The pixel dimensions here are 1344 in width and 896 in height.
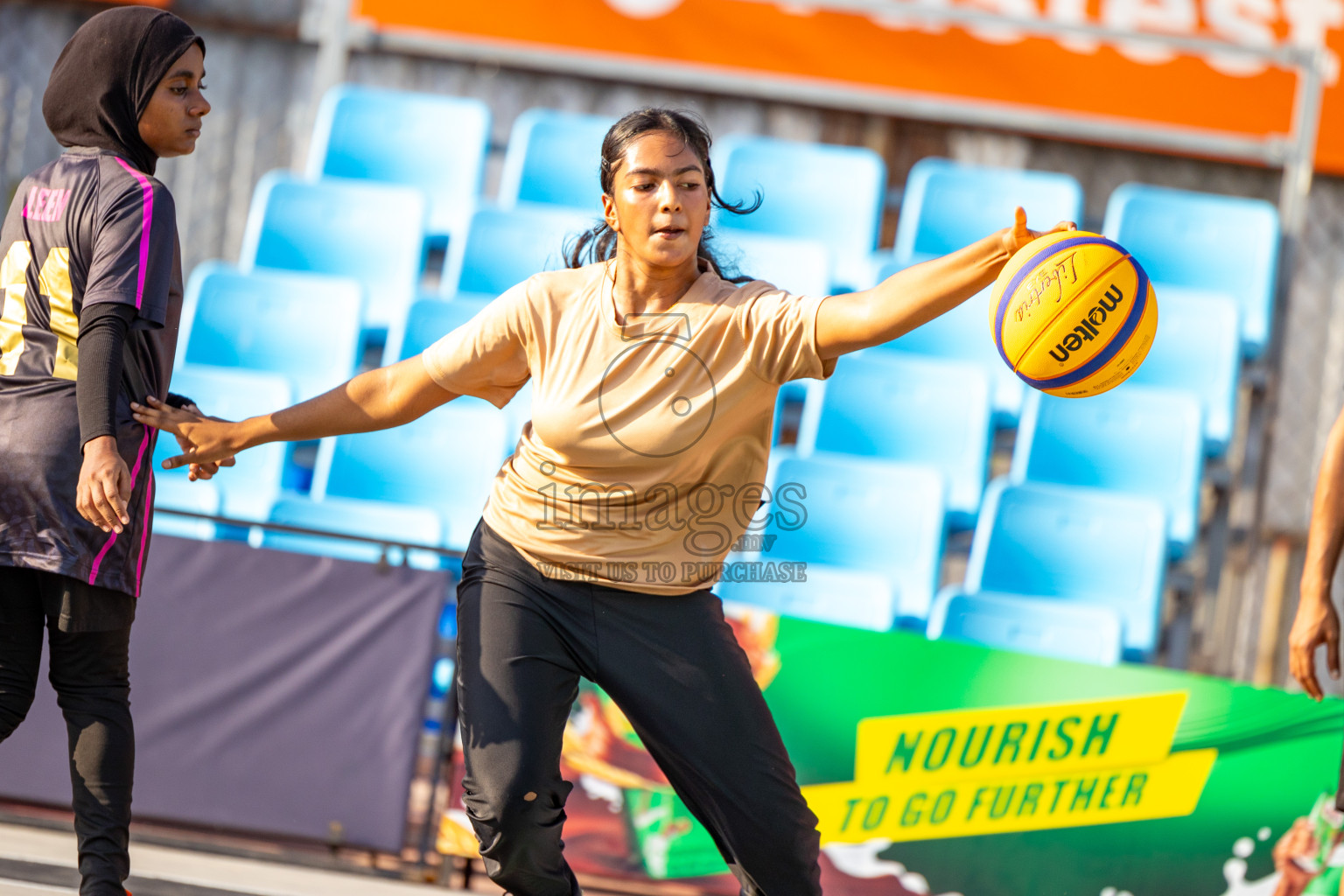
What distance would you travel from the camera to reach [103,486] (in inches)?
101

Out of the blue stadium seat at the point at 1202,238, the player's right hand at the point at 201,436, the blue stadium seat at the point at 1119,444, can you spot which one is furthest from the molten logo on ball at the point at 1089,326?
the blue stadium seat at the point at 1202,238

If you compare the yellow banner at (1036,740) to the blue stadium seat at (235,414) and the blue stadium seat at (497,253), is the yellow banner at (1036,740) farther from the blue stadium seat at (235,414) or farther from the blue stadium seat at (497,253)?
the blue stadium seat at (497,253)

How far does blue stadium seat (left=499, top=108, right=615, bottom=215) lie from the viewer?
7.30 m

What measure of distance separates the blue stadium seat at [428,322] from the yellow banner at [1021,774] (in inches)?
124

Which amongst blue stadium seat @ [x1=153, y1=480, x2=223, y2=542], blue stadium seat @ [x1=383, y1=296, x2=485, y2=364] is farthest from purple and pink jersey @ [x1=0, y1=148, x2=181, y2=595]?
blue stadium seat @ [x1=383, y1=296, x2=485, y2=364]

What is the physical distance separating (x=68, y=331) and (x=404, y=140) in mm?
5033

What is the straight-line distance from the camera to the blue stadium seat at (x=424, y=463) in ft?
19.5

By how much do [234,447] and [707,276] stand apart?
1158mm

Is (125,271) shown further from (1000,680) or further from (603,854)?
(1000,680)

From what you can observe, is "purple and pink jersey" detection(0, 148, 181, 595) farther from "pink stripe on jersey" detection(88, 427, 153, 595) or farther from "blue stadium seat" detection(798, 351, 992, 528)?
"blue stadium seat" detection(798, 351, 992, 528)

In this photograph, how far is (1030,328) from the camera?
255 centimetres

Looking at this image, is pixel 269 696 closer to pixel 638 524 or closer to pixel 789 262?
pixel 638 524

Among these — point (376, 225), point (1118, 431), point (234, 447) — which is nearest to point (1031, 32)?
point (1118, 431)

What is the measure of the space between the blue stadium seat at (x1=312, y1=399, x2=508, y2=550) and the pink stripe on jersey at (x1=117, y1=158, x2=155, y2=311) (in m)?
3.23
